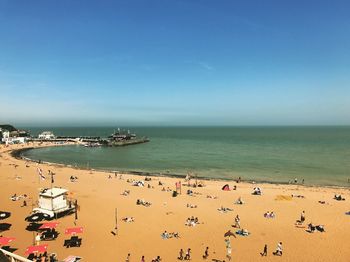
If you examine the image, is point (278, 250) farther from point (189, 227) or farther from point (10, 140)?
point (10, 140)

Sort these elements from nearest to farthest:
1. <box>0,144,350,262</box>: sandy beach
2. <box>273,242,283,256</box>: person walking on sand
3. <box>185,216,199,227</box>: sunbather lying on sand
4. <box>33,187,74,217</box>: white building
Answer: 1. <box>273,242,283,256</box>: person walking on sand
2. <box>0,144,350,262</box>: sandy beach
3. <box>185,216,199,227</box>: sunbather lying on sand
4. <box>33,187,74,217</box>: white building

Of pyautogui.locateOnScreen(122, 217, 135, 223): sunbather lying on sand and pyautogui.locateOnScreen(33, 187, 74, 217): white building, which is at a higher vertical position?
pyautogui.locateOnScreen(33, 187, 74, 217): white building

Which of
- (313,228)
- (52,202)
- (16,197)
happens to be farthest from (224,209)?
(16,197)

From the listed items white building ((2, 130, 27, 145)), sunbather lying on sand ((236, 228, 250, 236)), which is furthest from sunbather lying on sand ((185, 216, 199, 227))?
white building ((2, 130, 27, 145))

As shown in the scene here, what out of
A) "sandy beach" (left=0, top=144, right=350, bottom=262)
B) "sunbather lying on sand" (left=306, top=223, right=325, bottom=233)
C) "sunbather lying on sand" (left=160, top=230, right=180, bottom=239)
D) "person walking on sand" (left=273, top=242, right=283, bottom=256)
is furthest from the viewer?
"sunbather lying on sand" (left=306, top=223, right=325, bottom=233)

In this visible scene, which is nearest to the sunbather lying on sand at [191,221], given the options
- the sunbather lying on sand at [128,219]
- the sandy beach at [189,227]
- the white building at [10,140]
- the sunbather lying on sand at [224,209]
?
the sandy beach at [189,227]

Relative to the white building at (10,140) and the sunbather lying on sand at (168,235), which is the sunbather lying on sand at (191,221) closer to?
the sunbather lying on sand at (168,235)

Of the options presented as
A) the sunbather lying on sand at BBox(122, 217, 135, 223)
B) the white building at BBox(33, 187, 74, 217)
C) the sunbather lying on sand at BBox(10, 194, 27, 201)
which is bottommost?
the sunbather lying on sand at BBox(122, 217, 135, 223)

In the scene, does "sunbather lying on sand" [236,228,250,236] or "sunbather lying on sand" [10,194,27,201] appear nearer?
"sunbather lying on sand" [236,228,250,236]

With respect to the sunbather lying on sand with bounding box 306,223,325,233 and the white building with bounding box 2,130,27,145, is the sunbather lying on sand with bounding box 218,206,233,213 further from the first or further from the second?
the white building with bounding box 2,130,27,145
